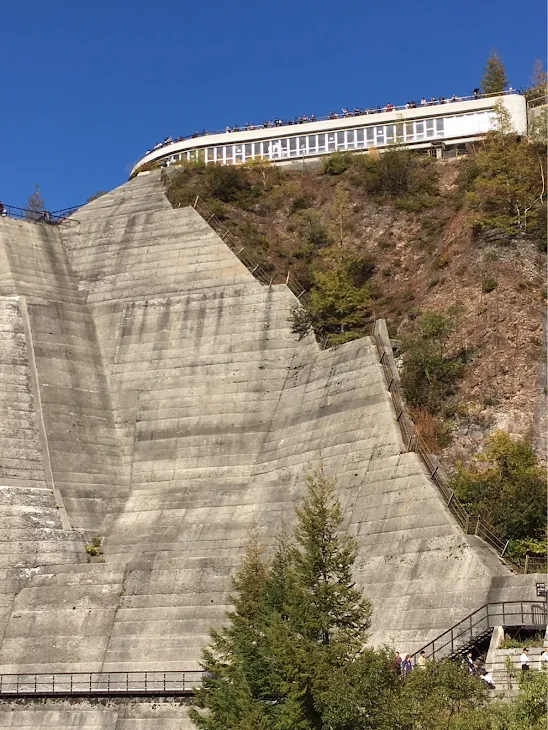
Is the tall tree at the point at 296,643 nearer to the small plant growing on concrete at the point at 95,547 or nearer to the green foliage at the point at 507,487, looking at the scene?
the green foliage at the point at 507,487

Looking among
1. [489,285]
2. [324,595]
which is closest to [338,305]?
[489,285]

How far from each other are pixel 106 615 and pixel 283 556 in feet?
36.2

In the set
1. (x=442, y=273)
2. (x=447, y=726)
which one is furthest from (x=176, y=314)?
(x=447, y=726)

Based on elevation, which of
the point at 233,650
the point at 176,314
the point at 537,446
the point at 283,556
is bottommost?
the point at 233,650

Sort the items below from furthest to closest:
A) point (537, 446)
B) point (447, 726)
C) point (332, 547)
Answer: point (537, 446), point (332, 547), point (447, 726)

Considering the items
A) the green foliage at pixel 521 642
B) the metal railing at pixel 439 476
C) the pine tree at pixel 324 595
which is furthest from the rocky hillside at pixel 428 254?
the pine tree at pixel 324 595

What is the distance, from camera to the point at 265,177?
71875mm

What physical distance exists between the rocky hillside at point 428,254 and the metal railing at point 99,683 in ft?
43.7

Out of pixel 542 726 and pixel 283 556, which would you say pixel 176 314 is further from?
pixel 542 726

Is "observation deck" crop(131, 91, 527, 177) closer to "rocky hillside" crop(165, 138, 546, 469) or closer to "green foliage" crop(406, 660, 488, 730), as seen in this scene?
"rocky hillside" crop(165, 138, 546, 469)

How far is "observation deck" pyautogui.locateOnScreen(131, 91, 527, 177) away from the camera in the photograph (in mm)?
71438

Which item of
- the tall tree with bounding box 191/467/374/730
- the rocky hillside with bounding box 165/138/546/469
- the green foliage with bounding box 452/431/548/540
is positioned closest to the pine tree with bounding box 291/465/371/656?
the tall tree with bounding box 191/467/374/730

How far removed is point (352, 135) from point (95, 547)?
3664cm

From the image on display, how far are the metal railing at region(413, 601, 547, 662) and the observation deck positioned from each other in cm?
3950
